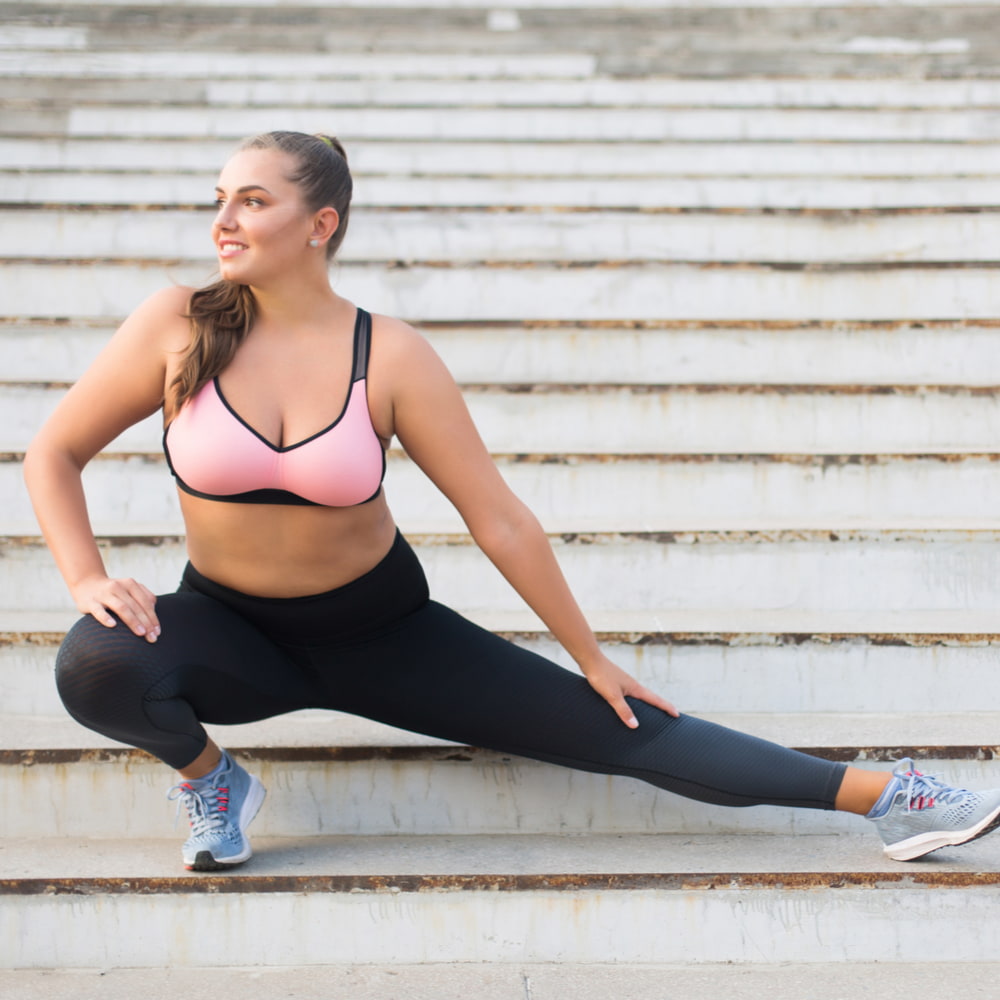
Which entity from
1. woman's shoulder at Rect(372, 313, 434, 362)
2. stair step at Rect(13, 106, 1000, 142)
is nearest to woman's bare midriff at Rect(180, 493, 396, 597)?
woman's shoulder at Rect(372, 313, 434, 362)

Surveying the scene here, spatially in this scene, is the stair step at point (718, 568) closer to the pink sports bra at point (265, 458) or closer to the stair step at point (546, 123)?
the pink sports bra at point (265, 458)

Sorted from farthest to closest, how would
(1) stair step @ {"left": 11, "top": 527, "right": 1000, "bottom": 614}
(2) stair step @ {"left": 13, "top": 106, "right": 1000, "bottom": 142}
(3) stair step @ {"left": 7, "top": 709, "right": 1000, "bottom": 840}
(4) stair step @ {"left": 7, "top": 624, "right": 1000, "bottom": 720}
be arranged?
(2) stair step @ {"left": 13, "top": 106, "right": 1000, "bottom": 142}
(1) stair step @ {"left": 11, "top": 527, "right": 1000, "bottom": 614}
(4) stair step @ {"left": 7, "top": 624, "right": 1000, "bottom": 720}
(3) stair step @ {"left": 7, "top": 709, "right": 1000, "bottom": 840}

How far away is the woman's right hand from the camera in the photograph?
1.77 metres

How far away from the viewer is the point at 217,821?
1902 millimetres

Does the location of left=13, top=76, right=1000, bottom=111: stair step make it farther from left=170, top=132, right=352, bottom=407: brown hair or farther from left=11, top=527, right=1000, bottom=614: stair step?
left=170, top=132, right=352, bottom=407: brown hair

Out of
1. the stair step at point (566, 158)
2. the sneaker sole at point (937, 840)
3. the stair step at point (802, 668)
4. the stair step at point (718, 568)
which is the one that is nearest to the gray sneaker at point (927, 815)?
the sneaker sole at point (937, 840)

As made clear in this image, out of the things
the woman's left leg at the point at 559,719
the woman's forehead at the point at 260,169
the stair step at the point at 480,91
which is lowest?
the woman's left leg at the point at 559,719

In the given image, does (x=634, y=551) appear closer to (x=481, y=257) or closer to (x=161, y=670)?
(x=161, y=670)

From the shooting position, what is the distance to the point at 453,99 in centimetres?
504

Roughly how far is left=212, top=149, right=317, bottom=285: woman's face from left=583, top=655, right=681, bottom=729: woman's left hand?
2.62 feet

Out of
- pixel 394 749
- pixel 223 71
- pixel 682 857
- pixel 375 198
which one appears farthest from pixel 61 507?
pixel 223 71

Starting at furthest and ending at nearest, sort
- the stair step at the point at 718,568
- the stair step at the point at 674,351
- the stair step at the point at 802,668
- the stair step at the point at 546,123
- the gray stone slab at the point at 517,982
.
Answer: the stair step at the point at 546,123
the stair step at the point at 674,351
the stair step at the point at 718,568
the stair step at the point at 802,668
the gray stone slab at the point at 517,982

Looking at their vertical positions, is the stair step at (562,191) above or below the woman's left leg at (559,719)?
above

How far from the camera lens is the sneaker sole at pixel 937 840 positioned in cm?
188
